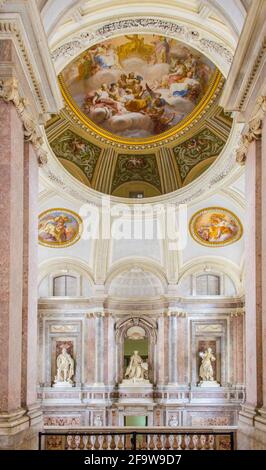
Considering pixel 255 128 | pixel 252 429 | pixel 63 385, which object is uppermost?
pixel 255 128

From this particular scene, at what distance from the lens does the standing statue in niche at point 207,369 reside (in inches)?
1283

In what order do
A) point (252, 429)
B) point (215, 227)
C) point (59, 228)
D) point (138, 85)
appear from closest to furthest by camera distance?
point (252, 429), point (138, 85), point (59, 228), point (215, 227)

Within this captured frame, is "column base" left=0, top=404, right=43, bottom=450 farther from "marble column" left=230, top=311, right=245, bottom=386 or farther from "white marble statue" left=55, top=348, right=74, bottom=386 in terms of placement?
"marble column" left=230, top=311, right=245, bottom=386

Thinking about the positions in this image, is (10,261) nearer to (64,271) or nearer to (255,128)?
(255,128)

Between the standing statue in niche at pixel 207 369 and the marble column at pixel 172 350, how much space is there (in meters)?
1.25

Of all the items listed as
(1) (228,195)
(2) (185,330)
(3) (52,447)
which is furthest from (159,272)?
(3) (52,447)

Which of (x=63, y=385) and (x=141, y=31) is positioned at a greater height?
(x=141, y=31)

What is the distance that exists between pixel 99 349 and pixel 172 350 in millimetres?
3271

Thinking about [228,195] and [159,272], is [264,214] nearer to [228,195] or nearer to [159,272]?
[228,195]

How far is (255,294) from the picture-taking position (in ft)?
48.3

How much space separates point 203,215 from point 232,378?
24.3 ft

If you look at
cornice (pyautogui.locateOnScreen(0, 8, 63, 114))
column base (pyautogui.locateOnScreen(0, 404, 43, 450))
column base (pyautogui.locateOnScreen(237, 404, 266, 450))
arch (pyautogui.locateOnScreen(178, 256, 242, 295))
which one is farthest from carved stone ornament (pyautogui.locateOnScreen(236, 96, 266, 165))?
arch (pyautogui.locateOnScreen(178, 256, 242, 295))

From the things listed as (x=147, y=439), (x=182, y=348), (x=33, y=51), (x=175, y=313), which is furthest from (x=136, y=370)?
(x=33, y=51)

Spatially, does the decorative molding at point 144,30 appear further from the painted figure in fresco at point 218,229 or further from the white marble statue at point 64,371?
the white marble statue at point 64,371
